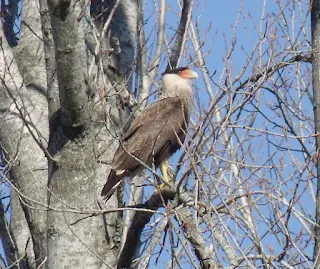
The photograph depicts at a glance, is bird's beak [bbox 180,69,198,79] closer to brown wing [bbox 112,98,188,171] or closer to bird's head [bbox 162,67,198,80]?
bird's head [bbox 162,67,198,80]

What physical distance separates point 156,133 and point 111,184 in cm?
89

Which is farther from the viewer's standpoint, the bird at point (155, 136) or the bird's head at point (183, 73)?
the bird's head at point (183, 73)

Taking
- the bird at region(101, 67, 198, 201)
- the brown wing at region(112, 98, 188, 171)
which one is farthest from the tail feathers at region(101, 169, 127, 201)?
the brown wing at region(112, 98, 188, 171)

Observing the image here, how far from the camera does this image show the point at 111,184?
20.1ft

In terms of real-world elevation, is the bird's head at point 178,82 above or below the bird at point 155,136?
above

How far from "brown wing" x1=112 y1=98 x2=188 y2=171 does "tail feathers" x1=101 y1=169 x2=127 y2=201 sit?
0.22m

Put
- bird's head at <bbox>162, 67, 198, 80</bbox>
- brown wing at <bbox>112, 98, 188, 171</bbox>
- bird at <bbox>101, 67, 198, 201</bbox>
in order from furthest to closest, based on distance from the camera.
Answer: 1. bird's head at <bbox>162, 67, 198, 80</bbox>
2. brown wing at <bbox>112, 98, 188, 171</bbox>
3. bird at <bbox>101, 67, 198, 201</bbox>

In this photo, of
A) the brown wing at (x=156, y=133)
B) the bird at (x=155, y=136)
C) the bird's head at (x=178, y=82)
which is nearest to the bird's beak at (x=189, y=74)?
the bird's head at (x=178, y=82)

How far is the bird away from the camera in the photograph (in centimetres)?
623

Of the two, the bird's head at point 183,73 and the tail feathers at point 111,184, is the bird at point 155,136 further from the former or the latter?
the bird's head at point 183,73

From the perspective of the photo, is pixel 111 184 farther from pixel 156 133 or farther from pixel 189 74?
pixel 189 74

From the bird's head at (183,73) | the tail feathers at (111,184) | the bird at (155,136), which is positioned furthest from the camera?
the bird's head at (183,73)

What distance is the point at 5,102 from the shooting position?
20.9 feet

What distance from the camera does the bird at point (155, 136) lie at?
623 centimetres
